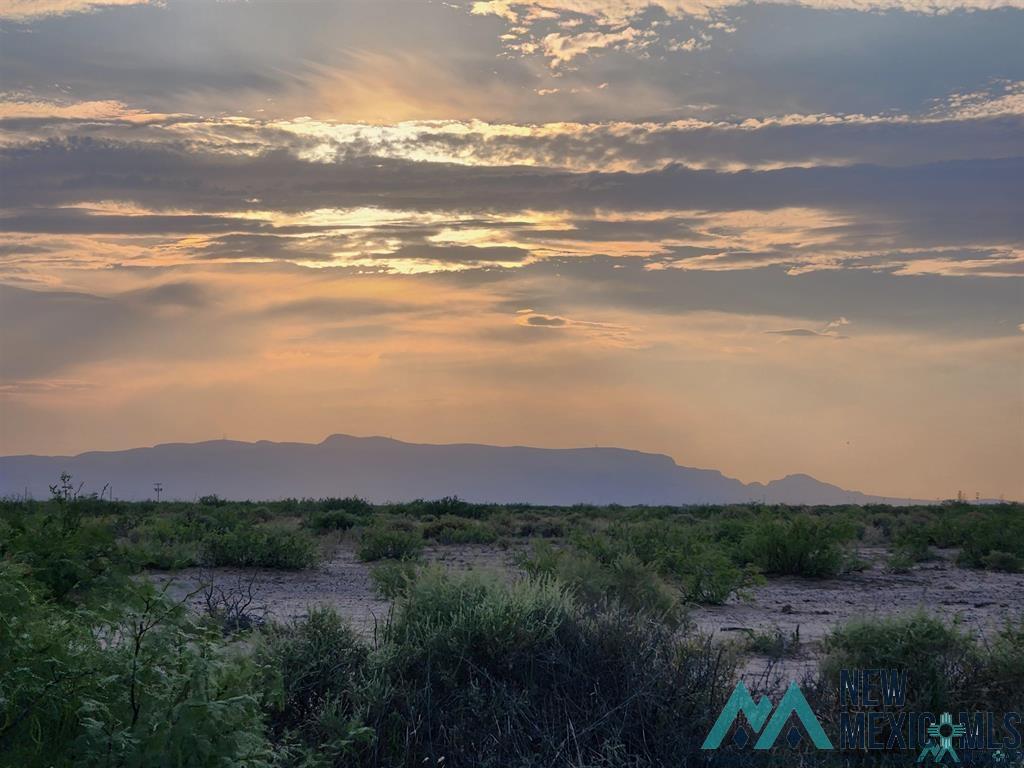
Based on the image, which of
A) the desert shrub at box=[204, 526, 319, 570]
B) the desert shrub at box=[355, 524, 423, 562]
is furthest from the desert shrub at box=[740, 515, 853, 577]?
the desert shrub at box=[204, 526, 319, 570]

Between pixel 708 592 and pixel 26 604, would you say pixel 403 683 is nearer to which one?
pixel 26 604

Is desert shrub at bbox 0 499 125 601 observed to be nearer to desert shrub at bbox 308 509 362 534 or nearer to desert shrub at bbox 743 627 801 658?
desert shrub at bbox 743 627 801 658

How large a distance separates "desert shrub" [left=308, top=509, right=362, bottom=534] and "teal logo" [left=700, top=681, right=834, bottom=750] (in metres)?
25.3

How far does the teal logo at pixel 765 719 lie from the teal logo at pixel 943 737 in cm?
87

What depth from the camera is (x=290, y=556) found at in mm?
22328

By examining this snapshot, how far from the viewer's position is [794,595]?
64.7ft

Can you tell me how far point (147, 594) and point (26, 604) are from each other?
86cm

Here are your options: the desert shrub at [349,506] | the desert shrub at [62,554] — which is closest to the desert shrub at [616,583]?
the desert shrub at [62,554]

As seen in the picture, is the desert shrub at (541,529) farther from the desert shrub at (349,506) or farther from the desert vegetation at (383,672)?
the desert vegetation at (383,672)

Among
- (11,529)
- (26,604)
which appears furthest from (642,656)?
(11,529)

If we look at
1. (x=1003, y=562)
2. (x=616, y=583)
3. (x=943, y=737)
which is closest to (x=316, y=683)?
(x=616, y=583)

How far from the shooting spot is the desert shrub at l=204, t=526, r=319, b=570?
2234cm

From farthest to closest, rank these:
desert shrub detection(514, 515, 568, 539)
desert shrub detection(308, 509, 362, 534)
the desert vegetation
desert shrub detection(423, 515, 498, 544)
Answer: desert shrub detection(514, 515, 568, 539)
desert shrub detection(308, 509, 362, 534)
desert shrub detection(423, 515, 498, 544)
the desert vegetation

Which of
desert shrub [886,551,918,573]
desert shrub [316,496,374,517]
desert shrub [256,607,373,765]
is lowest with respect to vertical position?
desert shrub [316,496,374,517]
